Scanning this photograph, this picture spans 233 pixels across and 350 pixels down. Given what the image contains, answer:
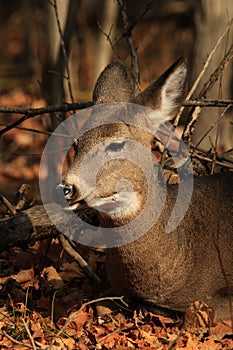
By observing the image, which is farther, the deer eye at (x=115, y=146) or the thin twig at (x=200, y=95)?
the thin twig at (x=200, y=95)

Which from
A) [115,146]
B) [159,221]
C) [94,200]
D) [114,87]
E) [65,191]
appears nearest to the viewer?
[65,191]

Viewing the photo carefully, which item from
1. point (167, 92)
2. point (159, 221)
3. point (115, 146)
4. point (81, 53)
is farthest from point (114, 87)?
point (81, 53)

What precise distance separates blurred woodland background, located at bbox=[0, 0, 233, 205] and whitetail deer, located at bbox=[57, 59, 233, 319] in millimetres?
544

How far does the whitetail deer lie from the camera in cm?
512

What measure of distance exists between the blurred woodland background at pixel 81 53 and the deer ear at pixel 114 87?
2.55 ft

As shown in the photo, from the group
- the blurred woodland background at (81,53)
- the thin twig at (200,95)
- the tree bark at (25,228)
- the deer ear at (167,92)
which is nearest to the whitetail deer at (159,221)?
the deer ear at (167,92)

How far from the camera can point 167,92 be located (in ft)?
17.5

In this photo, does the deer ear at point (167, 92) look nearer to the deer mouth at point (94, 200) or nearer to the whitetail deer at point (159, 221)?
the whitetail deer at point (159, 221)

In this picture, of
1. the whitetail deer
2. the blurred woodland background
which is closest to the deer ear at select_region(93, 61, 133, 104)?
the whitetail deer

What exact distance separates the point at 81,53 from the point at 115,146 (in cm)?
1216

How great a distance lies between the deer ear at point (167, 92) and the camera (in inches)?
204

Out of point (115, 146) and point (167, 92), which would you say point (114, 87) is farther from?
point (115, 146)

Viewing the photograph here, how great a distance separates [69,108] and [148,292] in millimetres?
1550

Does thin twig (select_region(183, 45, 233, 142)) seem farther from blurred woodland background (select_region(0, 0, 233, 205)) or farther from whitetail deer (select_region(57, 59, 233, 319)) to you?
whitetail deer (select_region(57, 59, 233, 319))
